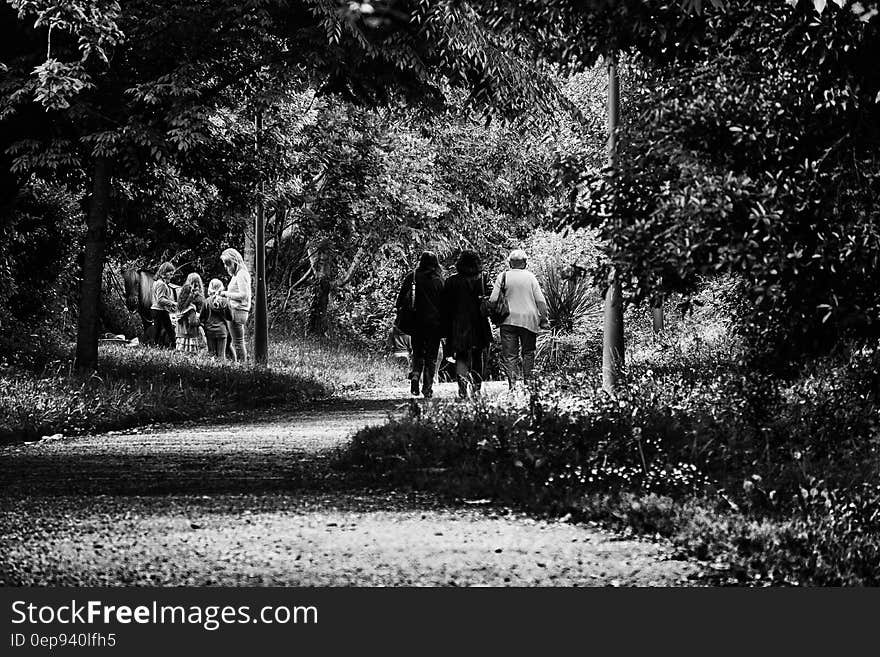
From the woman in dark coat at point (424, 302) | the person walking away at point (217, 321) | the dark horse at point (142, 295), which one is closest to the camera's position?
the woman in dark coat at point (424, 302)

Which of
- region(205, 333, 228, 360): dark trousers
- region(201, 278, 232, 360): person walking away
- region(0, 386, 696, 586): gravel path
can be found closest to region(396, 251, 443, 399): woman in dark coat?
region(0, 386, 696, 586): gravel path

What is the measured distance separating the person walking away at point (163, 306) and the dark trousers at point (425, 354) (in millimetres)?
10346

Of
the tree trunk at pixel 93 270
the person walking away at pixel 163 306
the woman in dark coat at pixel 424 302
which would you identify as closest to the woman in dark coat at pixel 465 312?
the woman in dark coat at pixel 424 302

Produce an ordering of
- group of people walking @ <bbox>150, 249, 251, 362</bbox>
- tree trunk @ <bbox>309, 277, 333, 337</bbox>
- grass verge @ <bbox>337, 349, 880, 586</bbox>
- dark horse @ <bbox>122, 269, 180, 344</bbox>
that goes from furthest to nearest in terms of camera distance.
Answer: tree trunk @ <bbox>309, 277, 333, 337</bbox>
dark horse @ <bbox>122, 269, 180, 344</bbox>
group of people walking @ <bbox>150, 249, 251, 362</bbox>
grass verge @ <bbox>337, 349, 880, 586</bbox>

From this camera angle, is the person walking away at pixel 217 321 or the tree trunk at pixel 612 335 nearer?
the tree trunk at pixel 612 335

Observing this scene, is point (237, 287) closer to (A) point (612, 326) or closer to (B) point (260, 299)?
(B) point (260, 299)

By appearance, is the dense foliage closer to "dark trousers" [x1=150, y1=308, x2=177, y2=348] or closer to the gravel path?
the gravel path

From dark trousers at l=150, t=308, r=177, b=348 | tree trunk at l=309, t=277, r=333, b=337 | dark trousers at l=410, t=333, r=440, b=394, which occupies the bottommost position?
dark trousers at l=410, t=333, r=440, b=394

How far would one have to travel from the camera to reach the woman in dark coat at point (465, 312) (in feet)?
52.5

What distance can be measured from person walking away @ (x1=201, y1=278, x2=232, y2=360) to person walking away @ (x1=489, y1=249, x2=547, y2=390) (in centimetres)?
744

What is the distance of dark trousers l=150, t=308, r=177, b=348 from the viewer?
2741cm

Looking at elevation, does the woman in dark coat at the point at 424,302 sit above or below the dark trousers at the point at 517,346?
above

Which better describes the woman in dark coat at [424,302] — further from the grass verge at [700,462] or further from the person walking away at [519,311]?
the grass verge at [700,462]

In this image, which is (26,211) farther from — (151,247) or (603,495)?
(603,495)
